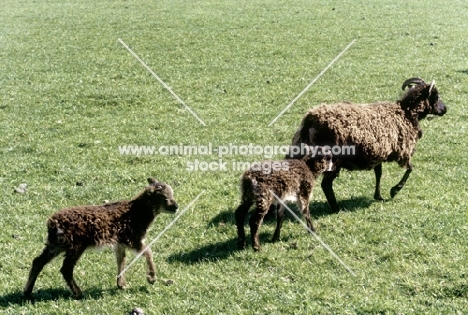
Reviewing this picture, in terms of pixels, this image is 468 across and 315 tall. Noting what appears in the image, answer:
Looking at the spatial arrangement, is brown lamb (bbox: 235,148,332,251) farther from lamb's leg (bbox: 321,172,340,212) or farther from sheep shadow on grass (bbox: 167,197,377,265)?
lamb's leg (bbox: 321,172,340,212)

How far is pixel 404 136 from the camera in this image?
9.34 m

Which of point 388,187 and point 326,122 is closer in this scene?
point 326,122

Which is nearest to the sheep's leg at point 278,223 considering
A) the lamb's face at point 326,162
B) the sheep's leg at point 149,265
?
the lamb's face at point 326,162

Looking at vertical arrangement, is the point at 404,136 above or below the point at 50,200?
above

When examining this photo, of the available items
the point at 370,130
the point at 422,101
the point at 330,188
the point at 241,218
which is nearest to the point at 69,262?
the point at 241,218

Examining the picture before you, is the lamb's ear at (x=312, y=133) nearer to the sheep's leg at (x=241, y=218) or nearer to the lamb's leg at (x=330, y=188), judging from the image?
the lamb's leg at (x=330, y=188)

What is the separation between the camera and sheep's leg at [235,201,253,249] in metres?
7.43

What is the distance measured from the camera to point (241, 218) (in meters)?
7.48

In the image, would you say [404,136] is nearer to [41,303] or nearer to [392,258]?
[392,258]

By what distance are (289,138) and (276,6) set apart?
64.5 feet

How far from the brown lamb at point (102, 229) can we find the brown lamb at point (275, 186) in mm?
1131

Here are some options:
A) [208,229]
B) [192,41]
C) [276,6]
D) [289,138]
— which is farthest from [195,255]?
[276,6]

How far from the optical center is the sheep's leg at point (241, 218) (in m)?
7.43

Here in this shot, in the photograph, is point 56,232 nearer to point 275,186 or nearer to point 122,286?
point 122,286
